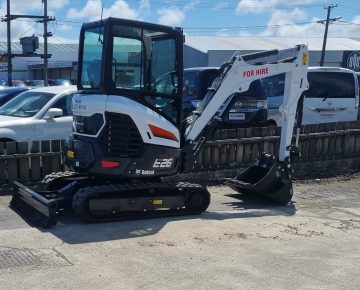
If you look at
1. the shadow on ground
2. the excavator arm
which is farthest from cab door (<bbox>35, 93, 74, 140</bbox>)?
the excavator arm

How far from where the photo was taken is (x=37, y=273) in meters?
5.09

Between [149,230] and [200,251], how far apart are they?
100 centimetres

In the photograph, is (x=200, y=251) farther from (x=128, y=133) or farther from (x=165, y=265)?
(x=128, y=133)

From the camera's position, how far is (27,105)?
10547mm

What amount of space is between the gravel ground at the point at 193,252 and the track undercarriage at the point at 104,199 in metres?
0.17

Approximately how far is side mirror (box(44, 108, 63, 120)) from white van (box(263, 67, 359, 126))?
6.14m

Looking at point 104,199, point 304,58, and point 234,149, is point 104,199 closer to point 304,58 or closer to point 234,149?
point 304,58

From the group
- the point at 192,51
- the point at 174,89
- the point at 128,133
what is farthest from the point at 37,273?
the point at 192,51

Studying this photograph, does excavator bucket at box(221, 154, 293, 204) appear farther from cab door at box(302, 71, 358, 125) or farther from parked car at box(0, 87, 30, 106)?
parked car at box(0, 87, 30, 106)

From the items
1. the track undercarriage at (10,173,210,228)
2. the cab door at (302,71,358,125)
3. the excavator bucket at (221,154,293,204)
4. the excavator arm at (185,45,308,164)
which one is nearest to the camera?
the track undercarriage at (10,173,210,228)

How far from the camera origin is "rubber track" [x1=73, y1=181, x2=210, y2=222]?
682 centimetres

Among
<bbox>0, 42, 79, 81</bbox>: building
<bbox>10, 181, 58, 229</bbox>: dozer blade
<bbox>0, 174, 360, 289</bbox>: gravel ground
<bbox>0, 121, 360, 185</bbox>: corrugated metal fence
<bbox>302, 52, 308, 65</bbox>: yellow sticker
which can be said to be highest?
<bbox>0, 42, 79, 81</bbox>: building

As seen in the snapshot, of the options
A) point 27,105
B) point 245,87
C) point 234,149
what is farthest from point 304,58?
point 27,105

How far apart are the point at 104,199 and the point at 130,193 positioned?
41 cm
